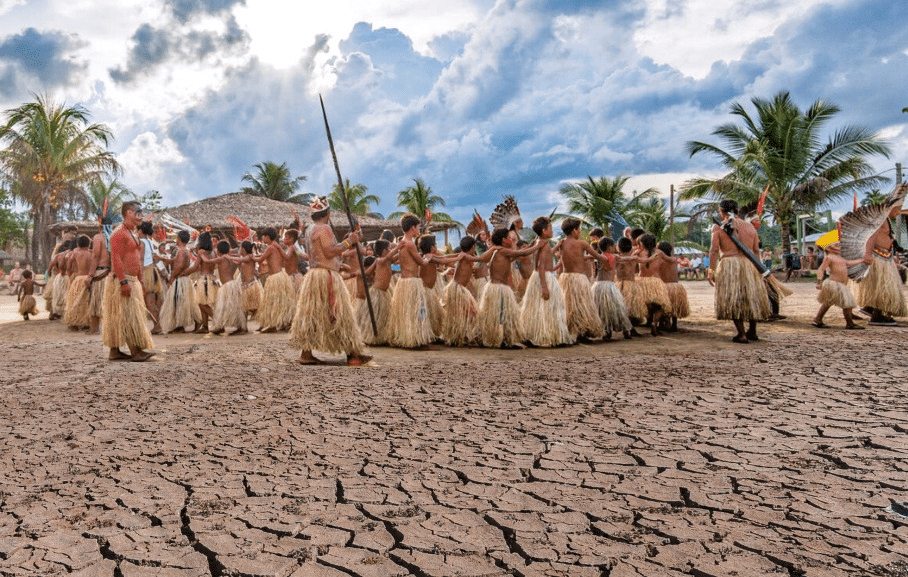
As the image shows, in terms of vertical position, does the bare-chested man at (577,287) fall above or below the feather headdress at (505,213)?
below

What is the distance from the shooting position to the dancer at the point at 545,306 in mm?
Result: 7469

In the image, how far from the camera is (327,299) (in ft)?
20.1

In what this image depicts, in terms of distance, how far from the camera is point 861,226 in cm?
881

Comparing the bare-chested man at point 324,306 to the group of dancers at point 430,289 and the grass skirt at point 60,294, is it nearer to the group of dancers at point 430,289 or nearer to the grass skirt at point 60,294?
the group of dancers at point 430,289

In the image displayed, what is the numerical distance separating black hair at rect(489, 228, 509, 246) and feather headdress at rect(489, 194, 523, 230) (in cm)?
165

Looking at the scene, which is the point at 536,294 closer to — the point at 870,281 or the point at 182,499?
the point at 870,281

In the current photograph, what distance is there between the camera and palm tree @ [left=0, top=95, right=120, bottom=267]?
3150 cm

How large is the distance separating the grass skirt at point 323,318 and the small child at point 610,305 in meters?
3.34

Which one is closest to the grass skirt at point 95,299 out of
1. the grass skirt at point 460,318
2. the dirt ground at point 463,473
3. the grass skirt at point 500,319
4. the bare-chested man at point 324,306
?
the dirt ground at point 463,473

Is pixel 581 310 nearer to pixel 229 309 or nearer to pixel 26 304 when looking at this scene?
pixel 229 309

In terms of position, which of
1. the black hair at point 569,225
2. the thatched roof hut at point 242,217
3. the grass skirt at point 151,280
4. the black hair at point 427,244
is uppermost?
the thatched roof hut at point 242,217

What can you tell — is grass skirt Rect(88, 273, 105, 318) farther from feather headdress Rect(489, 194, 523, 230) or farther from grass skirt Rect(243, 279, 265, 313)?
feather headdress Rect(489, 194, 523, 230)

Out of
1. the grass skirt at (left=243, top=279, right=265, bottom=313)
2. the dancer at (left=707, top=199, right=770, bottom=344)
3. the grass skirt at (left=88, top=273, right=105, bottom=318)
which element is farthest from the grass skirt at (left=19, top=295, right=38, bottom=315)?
the dancer at (left=707, top=199, right=770, bottom=344)

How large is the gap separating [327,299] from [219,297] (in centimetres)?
439
